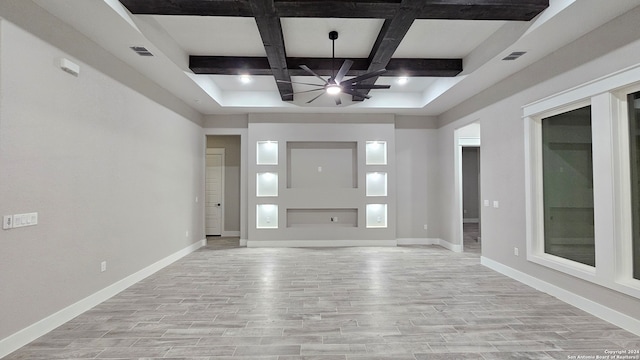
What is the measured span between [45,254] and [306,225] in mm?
4706

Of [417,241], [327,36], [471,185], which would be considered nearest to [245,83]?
[327,36]

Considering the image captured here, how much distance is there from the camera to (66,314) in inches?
115

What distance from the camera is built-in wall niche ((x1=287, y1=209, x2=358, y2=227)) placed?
6848 mm

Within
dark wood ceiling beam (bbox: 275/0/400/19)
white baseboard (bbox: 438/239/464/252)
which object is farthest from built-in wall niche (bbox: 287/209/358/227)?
dark wood ceiling beam (bbox: 275/0/400/19)

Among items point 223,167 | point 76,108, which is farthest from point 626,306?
point 223,167

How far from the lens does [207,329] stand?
9.10 ft

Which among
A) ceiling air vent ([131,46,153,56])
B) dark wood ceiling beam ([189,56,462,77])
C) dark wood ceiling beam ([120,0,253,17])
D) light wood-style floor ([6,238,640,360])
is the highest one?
dark wood ceiling beam ([189,56,462,77])

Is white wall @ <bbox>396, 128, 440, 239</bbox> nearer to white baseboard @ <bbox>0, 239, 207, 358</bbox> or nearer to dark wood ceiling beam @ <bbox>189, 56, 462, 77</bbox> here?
dark wood ceiling beam @ <bbox>189, 56, 462, 77</bbox>

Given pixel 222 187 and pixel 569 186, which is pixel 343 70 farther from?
pixel 222 187

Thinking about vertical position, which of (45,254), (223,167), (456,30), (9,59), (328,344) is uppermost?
(456,30)

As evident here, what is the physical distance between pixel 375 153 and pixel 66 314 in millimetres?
5909

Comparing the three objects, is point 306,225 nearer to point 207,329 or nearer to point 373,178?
point 373,178

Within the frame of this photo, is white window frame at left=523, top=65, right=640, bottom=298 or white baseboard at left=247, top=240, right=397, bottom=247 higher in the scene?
white window frame at left=523, top=65, right=640, bottom=298

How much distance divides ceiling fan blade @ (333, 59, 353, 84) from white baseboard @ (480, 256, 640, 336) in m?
3.65
